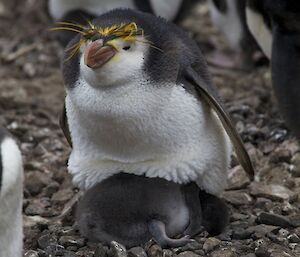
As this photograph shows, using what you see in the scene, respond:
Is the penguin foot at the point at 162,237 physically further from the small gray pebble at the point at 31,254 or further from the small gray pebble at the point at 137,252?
the small gray pebble at the point at 31,254

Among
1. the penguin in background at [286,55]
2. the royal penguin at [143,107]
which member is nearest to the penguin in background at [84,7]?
the penguin in background at [286,55]

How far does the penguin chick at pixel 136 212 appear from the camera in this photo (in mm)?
2539

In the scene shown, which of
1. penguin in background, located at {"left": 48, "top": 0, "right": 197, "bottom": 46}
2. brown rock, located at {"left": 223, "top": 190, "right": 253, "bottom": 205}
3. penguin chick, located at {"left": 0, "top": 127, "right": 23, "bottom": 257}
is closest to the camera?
penguin chick, located at {"left": 0, "top": 127, "right": 23, "bottom": 257}

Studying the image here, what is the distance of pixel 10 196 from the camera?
2.14m

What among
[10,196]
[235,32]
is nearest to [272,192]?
[10,196]

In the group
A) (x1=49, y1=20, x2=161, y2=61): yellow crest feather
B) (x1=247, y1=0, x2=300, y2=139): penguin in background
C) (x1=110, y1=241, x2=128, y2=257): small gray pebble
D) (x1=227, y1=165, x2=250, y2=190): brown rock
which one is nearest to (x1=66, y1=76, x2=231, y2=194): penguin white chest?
(x1=49, y1=20, x2=161, y2=61): yellow crest feather

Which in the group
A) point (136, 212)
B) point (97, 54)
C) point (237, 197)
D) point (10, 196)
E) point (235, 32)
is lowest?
point (235, 32)

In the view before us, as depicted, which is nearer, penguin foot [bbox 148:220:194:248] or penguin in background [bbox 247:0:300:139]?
penguin foot [bbox 148:220:194:248]

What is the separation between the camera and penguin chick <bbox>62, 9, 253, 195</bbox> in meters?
2.43

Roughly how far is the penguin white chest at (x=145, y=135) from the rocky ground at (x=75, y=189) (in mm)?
203

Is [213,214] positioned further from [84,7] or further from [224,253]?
[84,7]

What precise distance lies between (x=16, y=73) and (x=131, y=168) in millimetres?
2182

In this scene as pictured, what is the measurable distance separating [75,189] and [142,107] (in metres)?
0.77

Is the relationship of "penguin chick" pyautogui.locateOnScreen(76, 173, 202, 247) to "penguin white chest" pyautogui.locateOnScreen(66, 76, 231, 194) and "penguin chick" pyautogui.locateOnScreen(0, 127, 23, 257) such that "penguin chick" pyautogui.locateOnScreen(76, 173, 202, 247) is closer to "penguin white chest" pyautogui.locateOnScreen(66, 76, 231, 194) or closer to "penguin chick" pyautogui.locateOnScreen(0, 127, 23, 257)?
"penguin white chest" pyautogui.locateOnScreen(66, 76, 231, 194)
